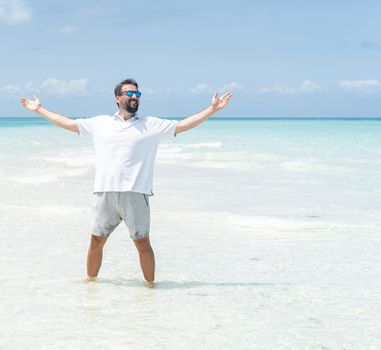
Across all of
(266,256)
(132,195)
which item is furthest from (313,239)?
(132,195)

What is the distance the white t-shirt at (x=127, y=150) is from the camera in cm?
563

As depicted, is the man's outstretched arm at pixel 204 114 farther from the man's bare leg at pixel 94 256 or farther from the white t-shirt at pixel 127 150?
the man's bare leg at pixel 94 256

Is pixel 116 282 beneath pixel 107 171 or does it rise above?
beneath

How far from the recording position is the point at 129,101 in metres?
5.67

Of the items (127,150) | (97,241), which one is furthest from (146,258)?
(127,150)

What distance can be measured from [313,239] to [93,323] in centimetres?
403

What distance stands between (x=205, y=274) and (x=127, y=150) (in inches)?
66.8

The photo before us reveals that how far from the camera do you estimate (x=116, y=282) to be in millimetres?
6277

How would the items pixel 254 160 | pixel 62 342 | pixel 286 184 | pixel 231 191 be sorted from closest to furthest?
pixel 62 342, pixel 231 191, pixel 286 184, pixel 254 160

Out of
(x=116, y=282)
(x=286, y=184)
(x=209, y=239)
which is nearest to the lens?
(x=116, y=282)

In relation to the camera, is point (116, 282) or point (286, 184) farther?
point (286, 184)

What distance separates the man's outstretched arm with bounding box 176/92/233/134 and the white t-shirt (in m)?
0.07

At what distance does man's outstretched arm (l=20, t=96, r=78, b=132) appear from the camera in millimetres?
5727

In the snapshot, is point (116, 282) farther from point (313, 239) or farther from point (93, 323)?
point (313, 239)
